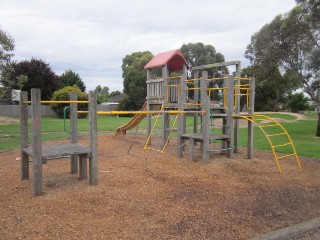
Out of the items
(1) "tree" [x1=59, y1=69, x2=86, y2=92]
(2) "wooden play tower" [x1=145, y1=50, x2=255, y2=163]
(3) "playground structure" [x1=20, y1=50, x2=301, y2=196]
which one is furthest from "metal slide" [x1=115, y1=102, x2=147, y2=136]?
(1) "tree" [x1=59, y1=69, x2=86, y2=92]

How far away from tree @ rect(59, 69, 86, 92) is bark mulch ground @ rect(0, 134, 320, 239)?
43095mm

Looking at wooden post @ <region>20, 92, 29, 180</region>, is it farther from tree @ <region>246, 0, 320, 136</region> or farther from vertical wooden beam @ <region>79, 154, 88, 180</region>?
tree @ <region>246, 0, 320, 136</region>

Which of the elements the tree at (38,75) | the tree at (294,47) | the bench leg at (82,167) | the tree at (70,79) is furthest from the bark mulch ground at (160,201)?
the tree at (70,79)

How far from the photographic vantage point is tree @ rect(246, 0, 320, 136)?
1553 centimetres

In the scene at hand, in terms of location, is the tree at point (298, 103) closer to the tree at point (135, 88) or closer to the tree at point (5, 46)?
the tree at point (135, 88)

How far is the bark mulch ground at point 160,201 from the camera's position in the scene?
3.95m

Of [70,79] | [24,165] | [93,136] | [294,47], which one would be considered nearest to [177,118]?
[93,136]

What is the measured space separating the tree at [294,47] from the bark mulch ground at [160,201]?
980cm

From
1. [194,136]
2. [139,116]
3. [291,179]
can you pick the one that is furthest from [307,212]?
[139,116]

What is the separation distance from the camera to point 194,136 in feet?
27.4

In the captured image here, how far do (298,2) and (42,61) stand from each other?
3575 cm

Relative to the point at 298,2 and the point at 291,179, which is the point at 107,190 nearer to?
the point at 291,179

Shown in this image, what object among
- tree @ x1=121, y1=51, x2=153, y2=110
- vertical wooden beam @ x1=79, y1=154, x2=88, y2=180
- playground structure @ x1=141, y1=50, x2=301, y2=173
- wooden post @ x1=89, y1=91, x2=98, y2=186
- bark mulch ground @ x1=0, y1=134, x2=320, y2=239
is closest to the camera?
bark mulch ground @ x1=0, y1=134, x2=320, y2=239

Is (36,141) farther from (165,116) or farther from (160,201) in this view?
(165,116)
